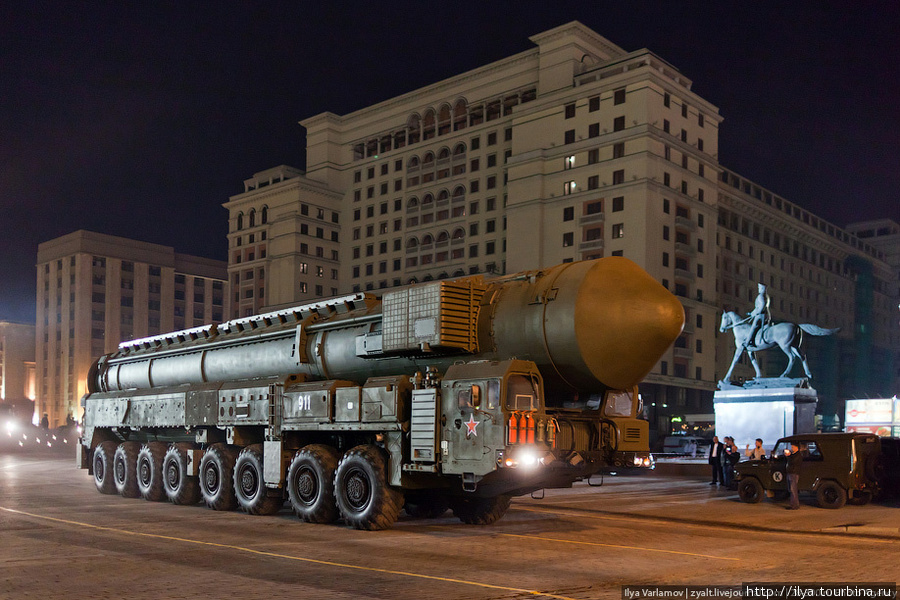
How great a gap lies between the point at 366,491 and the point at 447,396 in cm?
263

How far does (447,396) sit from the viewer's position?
14617 millimetres

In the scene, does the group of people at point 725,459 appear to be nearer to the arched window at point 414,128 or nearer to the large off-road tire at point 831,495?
the large off-road tire at point 831,495

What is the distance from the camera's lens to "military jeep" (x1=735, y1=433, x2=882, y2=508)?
2138 cm

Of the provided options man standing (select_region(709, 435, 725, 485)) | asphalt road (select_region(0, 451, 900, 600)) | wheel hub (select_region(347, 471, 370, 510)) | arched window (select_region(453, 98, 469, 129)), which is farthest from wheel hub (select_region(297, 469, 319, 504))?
arched window (select_region(453, 98, 469, 129))

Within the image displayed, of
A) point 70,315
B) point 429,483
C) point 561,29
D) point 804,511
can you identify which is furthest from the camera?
point 70,315

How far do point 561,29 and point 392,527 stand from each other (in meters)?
73.7

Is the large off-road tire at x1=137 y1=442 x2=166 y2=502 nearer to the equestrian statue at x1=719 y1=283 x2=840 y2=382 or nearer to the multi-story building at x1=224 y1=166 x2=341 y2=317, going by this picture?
the equestrian statue at x1=719 y1=283 x2=840 y2=382

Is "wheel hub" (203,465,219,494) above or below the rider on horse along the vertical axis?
below

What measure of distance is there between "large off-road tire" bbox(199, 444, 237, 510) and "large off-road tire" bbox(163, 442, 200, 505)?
0.69m

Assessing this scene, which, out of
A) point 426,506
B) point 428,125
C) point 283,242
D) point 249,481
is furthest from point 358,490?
point 283,242

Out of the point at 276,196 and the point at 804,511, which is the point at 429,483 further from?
the point at 276,196

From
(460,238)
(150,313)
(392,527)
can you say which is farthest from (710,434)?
(150,313)

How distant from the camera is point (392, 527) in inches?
644

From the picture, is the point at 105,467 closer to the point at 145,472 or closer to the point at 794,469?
the point at 145,472
